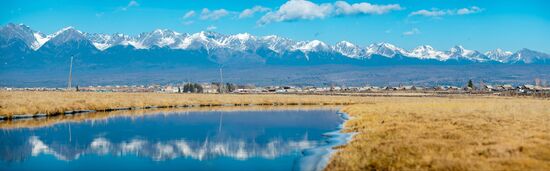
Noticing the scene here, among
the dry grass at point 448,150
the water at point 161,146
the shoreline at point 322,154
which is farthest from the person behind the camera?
the water at point 161,146

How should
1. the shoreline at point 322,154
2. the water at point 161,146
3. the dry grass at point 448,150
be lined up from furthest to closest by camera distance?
the water at point 161,146 < the shoreline at point 322,154 < the dry grass at point 448,150

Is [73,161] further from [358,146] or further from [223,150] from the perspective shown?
[358,146]

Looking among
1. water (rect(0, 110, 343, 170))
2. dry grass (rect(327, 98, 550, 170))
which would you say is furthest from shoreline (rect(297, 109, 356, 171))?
dry grass (rect(327, 98, 550, 170))

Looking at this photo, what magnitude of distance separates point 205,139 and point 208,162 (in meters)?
9.48

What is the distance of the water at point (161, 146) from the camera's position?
84.3 feet

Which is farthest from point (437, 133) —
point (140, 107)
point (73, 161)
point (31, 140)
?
point (140, 107)

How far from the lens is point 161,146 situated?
105 ft

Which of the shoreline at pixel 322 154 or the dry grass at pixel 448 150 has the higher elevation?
the dry grass at pixel 448 150

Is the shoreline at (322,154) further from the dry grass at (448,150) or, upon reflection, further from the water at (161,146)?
the dry grass at (448,150)

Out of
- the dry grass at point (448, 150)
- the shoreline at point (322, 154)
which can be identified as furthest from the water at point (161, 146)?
the dry grass at point (448, 150)

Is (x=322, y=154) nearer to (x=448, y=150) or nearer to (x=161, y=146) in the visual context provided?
(x=448, y=150)

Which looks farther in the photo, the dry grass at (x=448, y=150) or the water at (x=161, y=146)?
the water at (x=161, y=146)

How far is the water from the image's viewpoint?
1012 inches

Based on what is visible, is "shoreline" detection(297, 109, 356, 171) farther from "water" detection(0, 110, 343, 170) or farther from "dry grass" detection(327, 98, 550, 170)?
"dry grass" detection(327, 98, 550, 170)
